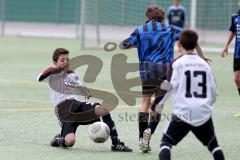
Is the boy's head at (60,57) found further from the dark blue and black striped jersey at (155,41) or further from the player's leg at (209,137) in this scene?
the player's leg at (209,137)

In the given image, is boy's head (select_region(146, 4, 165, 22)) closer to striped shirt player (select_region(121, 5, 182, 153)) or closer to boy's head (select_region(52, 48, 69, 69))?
striped shirt player (select_region(121, 5, 182, 153))

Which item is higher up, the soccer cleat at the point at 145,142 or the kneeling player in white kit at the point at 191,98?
the kneeling player in white kit at the point at 191,98

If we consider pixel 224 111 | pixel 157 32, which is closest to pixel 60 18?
pixel 224 111

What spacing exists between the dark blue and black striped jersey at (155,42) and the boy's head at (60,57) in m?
0.81

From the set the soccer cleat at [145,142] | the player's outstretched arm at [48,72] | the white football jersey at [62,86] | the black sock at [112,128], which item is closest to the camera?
the soccer cleat at [145,142]

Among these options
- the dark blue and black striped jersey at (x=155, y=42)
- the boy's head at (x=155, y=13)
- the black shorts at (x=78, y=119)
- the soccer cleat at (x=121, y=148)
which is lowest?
the soccer cleat at (x=121, y=148)

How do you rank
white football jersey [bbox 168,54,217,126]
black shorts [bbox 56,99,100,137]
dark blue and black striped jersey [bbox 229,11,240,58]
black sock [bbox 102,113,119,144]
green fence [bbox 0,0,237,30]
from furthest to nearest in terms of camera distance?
green fence [bbox 0,0,237,30]
dark blue and black striped jersey [bbox 229,11,240,58]
black shorts [bbox 56,99,100,137]
black sock [bbox 102,113,119,144]
white football jersey [bbox 168,54,217,126]

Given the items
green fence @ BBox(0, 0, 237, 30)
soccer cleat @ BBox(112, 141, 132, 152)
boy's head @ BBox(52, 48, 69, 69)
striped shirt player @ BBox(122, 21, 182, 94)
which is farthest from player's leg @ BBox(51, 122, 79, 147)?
green fence @ BBox(0, 0, 237, 30)

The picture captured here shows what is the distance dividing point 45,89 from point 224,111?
14.7ft

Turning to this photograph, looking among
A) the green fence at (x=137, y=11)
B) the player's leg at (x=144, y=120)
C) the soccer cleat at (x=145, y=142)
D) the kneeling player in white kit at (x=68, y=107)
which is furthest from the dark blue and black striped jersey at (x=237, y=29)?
the green fence at (x=137, y=11)

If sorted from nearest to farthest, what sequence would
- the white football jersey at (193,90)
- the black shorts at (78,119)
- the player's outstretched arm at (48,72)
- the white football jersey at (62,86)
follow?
the white football jersey at (193,90), the player's outstretched arm at (48,72), the black shorts at (78,119), the white football jersey at (62,86)

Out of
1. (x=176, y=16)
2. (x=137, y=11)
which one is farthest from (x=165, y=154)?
(x=137, y=11)

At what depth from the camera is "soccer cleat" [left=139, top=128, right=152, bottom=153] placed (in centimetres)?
941

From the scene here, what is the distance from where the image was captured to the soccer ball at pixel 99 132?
9.56 meters
